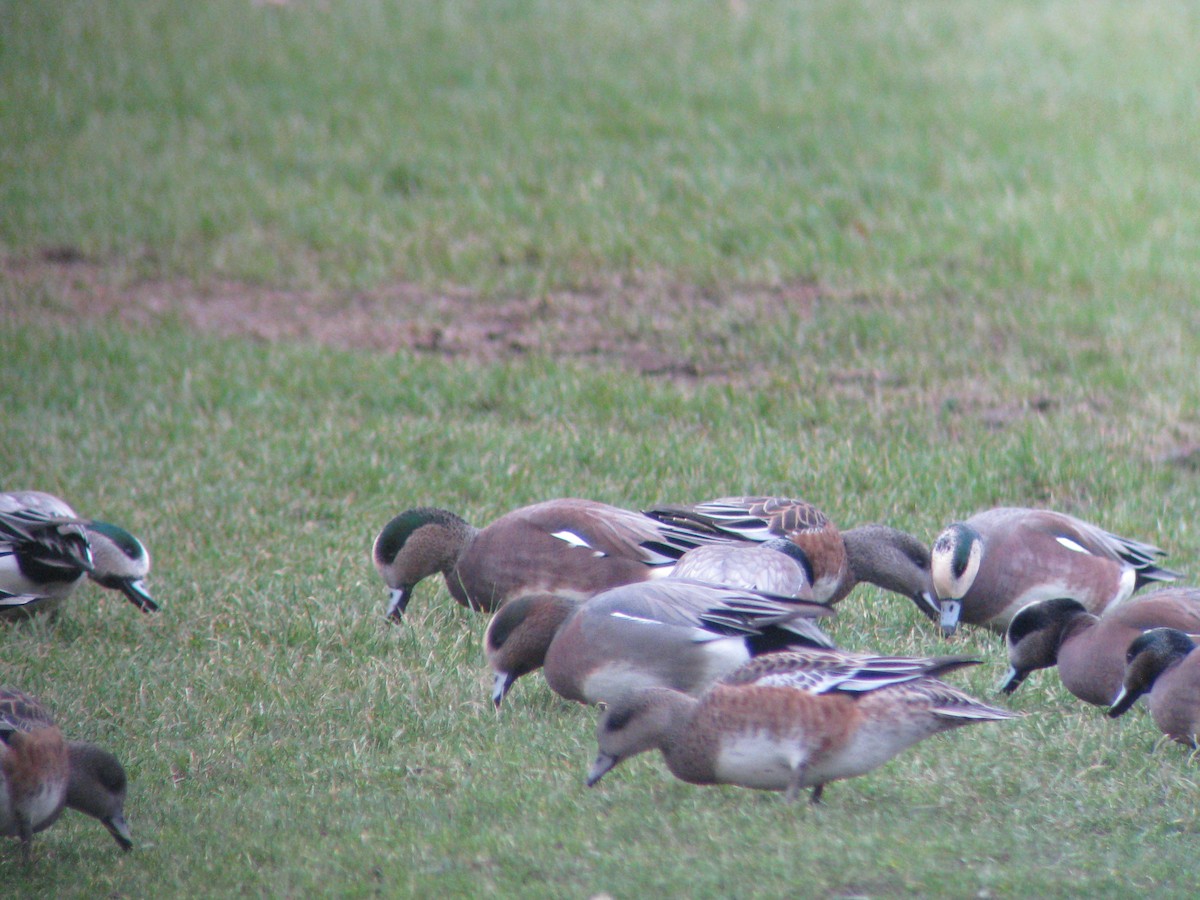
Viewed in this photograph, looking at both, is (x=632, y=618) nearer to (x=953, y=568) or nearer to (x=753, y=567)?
→ (x=753, y=567)

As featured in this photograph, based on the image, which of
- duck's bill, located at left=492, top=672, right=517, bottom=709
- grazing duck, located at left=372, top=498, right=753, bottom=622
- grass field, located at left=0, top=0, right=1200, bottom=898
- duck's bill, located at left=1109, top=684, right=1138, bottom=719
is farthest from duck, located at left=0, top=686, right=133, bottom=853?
duck's bill, located at left=1109, top=684, right=1138, bottom=719

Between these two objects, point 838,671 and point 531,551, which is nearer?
point 838,671

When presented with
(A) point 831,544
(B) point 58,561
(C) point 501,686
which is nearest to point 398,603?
(C) point 501,686

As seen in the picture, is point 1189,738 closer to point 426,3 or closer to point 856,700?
point 856,700

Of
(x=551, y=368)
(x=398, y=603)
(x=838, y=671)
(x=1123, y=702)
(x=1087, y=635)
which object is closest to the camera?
(x=838, y=671)

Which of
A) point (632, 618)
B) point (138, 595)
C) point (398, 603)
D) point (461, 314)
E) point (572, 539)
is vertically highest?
point (632, 618)

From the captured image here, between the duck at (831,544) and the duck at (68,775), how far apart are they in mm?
2585

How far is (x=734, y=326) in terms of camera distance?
1019 centimetres

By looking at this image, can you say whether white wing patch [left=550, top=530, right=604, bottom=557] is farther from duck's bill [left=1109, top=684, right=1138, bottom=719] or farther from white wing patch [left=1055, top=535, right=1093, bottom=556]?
duck's bill [left=1109, top=684, right=1138, bottom=719]

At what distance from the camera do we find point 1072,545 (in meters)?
5.86

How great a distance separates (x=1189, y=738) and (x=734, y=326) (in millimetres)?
6034

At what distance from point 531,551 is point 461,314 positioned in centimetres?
511

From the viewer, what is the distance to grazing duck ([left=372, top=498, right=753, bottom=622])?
5801 mm

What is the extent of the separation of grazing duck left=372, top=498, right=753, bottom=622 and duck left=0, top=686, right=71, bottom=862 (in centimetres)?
198
